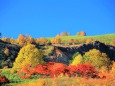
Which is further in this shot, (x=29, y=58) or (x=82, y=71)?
(x=29, y=58)

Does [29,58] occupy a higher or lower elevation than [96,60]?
higher

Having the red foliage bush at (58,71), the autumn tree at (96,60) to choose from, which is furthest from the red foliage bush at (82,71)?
the autumn tree at (96,60)

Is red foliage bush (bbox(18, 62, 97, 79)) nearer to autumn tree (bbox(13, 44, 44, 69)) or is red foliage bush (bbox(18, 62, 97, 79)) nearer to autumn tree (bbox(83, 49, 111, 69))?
autumn tree (bbox(13, 44, 44, 69))

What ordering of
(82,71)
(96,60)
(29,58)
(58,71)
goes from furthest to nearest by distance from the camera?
(96,60) → (29,58) → (82,71) → (58,71)

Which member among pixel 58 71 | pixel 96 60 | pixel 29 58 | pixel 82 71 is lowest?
pixel 82 71

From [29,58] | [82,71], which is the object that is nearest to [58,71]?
[82,71]

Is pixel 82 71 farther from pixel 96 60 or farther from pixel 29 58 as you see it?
pixel 96 60

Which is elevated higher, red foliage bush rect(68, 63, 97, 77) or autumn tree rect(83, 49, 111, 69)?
autumn tree rect(83, 49, 111, 69)

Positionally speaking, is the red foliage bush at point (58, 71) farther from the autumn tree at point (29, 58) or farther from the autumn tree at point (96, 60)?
the autumn tree at point (96, 60)

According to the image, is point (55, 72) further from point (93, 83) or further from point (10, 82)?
point (93, 83)

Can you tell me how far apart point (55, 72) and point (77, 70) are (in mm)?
6069

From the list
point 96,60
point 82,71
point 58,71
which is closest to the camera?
point 58,71

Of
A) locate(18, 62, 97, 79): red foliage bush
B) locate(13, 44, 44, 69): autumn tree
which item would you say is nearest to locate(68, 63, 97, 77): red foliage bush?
locate(18, 62, 97, 79): red foliage bush

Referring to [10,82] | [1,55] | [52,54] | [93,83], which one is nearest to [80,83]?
[93,83]
